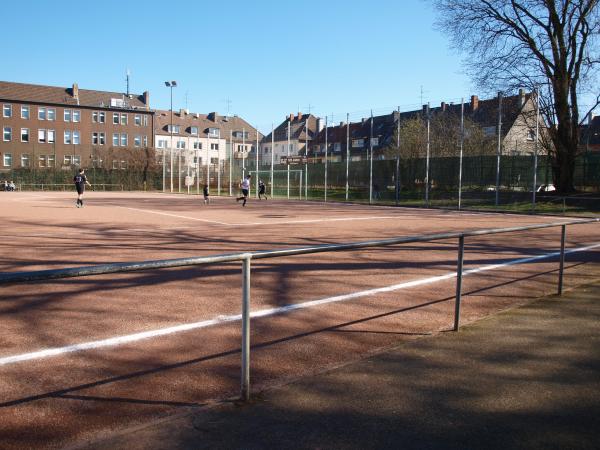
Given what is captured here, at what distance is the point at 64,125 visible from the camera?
75438 millimetres

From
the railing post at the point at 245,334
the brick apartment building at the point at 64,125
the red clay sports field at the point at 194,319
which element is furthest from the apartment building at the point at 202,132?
the railing post at the point at 245,334

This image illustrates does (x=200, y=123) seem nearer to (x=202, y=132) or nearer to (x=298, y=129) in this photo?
(x=202, y=132)

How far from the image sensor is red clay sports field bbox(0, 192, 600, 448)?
392 centimetres

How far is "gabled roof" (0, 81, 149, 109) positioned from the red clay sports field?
69156mm

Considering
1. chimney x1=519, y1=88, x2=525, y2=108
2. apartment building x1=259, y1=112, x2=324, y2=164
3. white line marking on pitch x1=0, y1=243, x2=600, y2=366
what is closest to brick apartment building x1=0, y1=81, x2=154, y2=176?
apartment building x1=259, y1=112, x2=324, y2=164

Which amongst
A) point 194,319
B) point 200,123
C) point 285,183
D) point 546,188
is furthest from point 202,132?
point 194,319

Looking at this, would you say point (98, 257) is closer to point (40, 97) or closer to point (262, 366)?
point (262, 366)

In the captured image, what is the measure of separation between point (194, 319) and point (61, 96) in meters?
79.8

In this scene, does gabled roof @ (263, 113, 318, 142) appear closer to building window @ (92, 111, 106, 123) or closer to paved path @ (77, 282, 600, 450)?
building window @ (92, 111, 106, 123)

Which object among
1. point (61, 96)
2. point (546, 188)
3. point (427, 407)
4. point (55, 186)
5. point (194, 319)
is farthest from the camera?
point (61, 96)

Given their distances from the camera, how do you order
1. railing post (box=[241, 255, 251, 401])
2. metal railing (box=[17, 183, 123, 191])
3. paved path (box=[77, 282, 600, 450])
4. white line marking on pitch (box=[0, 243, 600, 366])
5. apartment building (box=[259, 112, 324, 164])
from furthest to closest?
1. apartment building (box=[259, 112, 324, 164])
2. metal railing (box=[17, 183, 123, 191])
3. white line marking on pitch (box=[0, 243, 600, 366])
4. railing post (box=[241, 255, 251, 401])
5. paved path (box=[77, 282, 600, 450])

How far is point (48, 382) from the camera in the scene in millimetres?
4203

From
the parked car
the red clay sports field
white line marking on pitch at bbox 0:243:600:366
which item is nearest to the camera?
the red clay sports field

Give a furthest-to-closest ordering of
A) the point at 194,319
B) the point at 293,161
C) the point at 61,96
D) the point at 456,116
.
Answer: the point at 61,96
the point at 293,161
the point at 456,116
the point at 194,319
